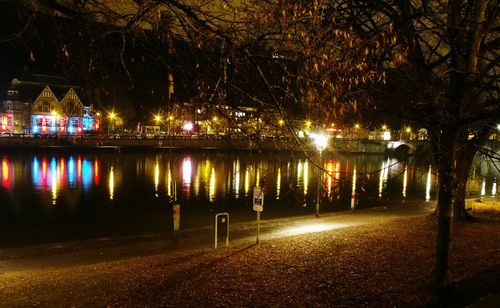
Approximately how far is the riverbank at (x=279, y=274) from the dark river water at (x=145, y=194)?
6.44 ft

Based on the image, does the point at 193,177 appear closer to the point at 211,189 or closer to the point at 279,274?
the point at 211,189

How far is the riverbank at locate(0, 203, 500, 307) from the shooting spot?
844 cm

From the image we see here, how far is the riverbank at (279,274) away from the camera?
8438 millimetres

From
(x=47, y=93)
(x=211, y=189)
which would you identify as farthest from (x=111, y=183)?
(x=47, y=93)

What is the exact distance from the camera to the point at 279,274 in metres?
10.0

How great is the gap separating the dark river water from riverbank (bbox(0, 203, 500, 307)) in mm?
1962

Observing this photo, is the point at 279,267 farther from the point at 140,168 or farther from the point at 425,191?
the point at 140,168

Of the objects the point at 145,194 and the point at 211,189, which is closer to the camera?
the point at 145,194

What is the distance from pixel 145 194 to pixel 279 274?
29322 mm

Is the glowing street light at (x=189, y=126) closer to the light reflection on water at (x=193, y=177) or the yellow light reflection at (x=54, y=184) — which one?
the light reflection on water at (x=193, y=177)

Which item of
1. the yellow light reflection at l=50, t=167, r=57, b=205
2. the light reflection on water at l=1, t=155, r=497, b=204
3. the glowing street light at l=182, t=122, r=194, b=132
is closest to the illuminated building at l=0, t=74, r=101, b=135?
the light reflection on water at l=1, t=155, r=497, b=204

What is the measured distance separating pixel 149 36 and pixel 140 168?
52699 millimetres

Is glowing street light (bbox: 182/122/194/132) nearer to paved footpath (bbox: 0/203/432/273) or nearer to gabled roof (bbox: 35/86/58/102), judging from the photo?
paved footpath (bbox: 0/203/432/273)

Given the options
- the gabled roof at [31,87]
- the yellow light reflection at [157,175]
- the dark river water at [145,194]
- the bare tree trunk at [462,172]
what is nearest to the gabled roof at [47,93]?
the gabled roof at [31,87]
